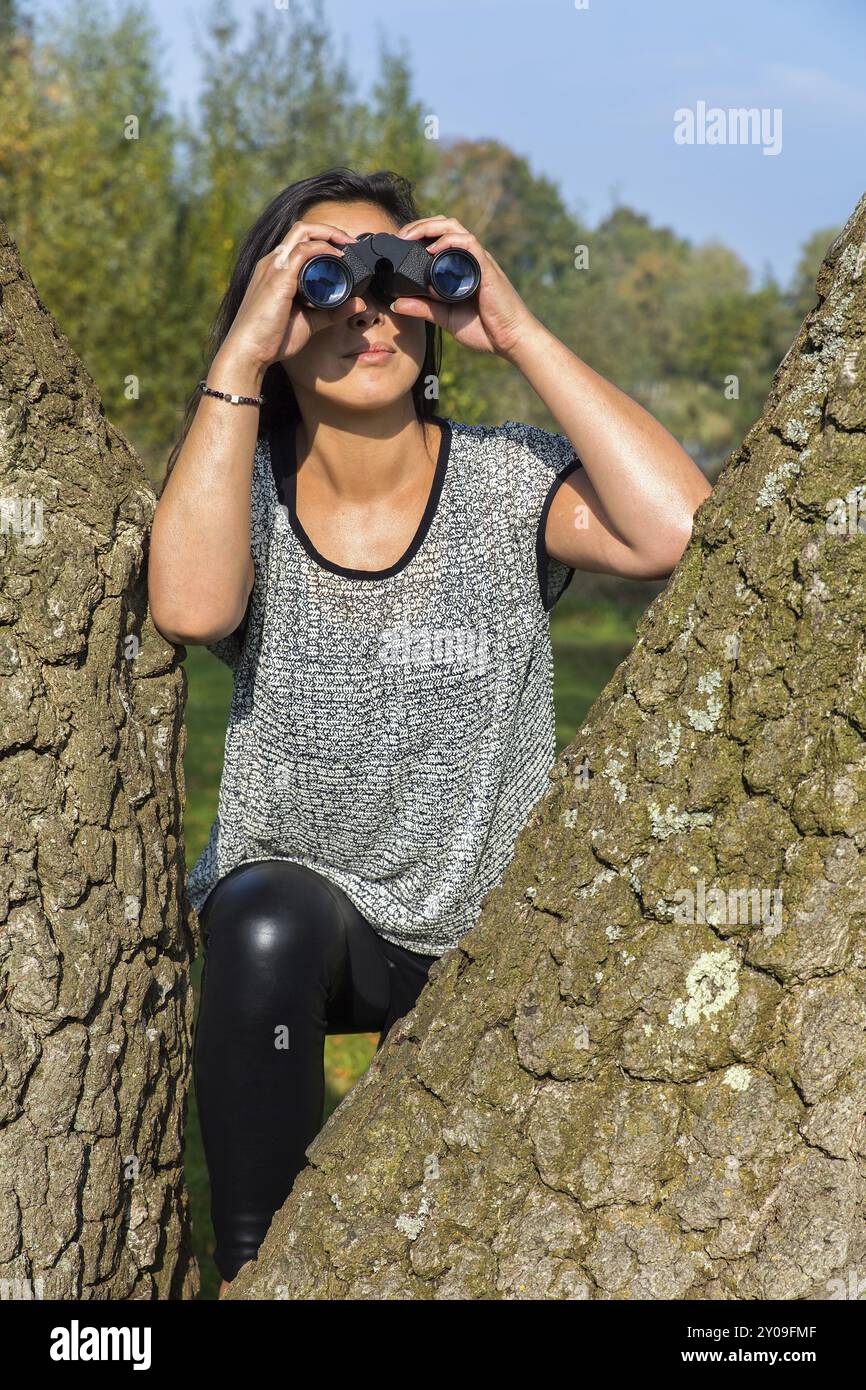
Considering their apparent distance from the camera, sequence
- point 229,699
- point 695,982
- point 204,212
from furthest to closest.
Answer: point 204,212, point 229,699, point 695,982

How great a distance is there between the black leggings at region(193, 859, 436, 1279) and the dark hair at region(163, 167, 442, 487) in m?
0.84

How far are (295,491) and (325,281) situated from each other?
1.57 feet

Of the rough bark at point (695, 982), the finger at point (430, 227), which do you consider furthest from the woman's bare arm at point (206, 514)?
the rough bark at point (695, 982)

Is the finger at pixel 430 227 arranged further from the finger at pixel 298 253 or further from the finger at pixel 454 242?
the finger at pixel 298 253

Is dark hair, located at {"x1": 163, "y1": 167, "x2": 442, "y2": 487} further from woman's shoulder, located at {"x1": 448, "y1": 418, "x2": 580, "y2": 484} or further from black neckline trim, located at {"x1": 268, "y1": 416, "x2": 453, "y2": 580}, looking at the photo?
woman's shoulder, located at {"x1": 448, "y1": 418, "x2": 580, "y2": 484}

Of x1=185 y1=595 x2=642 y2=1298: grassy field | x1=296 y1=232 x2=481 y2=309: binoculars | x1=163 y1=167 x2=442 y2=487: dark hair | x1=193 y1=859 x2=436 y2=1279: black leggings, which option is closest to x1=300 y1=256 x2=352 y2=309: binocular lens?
x1=296 y1=232 x2=481 y2=309: binoculars

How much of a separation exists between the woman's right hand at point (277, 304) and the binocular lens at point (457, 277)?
0.52 feet

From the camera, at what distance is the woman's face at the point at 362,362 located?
2.45 meters

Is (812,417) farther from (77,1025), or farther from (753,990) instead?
(77,1025)

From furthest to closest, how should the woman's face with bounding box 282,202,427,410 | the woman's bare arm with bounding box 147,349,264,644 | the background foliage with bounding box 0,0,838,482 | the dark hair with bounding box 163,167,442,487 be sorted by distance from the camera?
the background foliage with bounding box 0,0,838,482 → the dark hair with bounding box 163,167,442,487 → the woman's face with bounding box 282,202,427,410 → the woman's bare arm with bounding box 147,349,264,644

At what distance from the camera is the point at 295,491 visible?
103 inches

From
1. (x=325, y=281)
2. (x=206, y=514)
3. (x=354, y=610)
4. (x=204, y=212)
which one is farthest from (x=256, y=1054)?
(x=204, y=212)

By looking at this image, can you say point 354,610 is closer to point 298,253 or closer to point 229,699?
point 298,253

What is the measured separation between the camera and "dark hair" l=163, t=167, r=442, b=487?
257 centimetres
